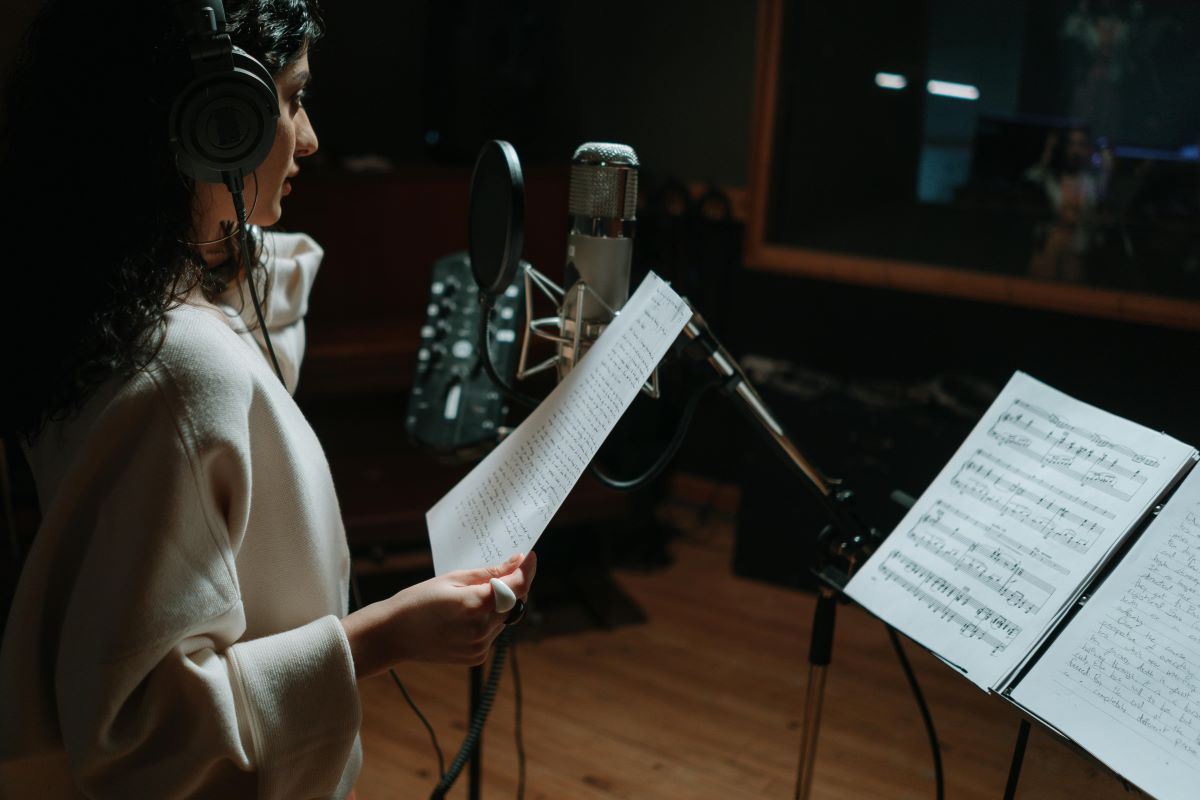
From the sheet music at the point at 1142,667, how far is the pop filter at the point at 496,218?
0.60 m

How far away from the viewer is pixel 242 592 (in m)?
0.95

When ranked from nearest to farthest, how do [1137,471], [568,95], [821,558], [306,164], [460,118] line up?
[1137,471] → [821,558] → [306,164] → [460,118] → [568,95]

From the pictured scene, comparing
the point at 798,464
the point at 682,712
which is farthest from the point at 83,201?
the point at 682,712

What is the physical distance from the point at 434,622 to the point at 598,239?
400mm

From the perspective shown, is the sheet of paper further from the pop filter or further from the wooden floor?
the wooden floor

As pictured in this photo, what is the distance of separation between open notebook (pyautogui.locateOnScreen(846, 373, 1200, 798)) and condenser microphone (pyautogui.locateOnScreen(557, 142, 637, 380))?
0.38 meters

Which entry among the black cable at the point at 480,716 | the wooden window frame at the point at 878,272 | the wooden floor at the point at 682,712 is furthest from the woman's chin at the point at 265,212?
the wooden window frame at the point at 878,272

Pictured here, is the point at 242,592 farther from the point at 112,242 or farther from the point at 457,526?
the point at 112,242

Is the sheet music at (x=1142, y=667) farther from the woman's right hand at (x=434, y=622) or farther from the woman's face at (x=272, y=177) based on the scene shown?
the woman's face at (x=272, y=177)

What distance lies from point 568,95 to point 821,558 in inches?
116

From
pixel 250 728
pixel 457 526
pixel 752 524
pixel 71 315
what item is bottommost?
pixel 752 524

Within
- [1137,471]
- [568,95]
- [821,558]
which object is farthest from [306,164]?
[1137,471]

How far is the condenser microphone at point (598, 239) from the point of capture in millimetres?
1065

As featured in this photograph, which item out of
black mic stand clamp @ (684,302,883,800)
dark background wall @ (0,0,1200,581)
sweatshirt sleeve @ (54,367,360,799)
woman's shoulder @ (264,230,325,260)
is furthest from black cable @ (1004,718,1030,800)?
dark background wall @ (0,0,1200,581)
